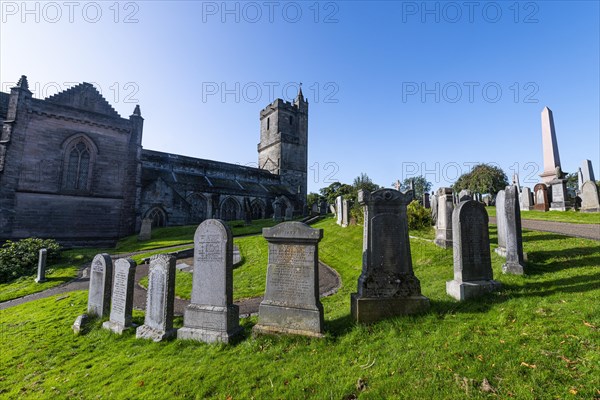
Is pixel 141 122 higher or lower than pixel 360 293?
higher

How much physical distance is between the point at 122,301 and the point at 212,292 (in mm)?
2039

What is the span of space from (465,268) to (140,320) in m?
6.42

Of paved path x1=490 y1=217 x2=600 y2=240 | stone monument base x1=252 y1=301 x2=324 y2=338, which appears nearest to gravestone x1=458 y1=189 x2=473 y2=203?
paved path x1=490 y1=217 x2=600 y2=240

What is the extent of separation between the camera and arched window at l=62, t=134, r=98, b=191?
19422 millimetres

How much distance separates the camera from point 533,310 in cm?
400

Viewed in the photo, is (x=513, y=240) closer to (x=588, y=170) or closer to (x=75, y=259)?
(x=75, y=259)

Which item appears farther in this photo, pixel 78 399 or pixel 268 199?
pixel 268 199

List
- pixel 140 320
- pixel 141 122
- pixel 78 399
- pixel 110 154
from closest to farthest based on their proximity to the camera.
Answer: pixel 78 399
pixel 140 320
pixel 110 154
pixel 141 122

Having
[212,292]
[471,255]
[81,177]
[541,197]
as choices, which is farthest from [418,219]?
[81,177]

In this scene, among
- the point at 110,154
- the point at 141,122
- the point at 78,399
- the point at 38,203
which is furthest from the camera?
the point at 141,122

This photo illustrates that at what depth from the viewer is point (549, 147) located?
1805 centimetres

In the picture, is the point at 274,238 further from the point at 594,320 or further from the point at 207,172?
the point at 207,172

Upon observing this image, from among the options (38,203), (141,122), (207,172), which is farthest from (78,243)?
(207,172)

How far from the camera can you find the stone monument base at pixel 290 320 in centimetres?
421
